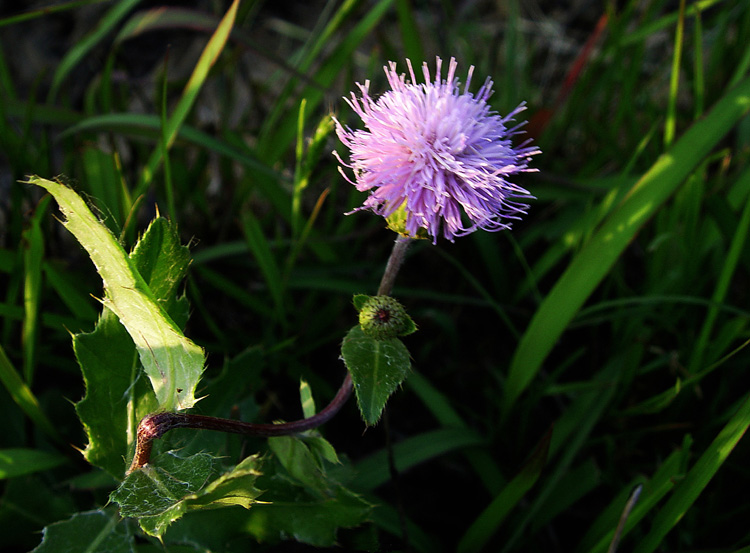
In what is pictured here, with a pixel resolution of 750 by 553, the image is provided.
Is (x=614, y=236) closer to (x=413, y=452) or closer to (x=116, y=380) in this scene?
(x=413, y=452)

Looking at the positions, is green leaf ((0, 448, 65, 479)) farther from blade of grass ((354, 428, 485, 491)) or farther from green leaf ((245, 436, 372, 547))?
blade of grass ((354, 428, 485, 491))

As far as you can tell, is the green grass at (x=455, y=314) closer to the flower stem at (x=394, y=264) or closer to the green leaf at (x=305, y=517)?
the green leaf at (x=305, y=517)

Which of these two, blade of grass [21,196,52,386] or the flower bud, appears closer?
the flower bud

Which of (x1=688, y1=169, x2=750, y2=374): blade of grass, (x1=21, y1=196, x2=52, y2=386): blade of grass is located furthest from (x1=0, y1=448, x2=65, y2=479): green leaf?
(x1=688, y1=169, x2=750, y2=374): blade of grass

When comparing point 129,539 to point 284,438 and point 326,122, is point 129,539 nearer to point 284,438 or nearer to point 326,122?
point 284,438

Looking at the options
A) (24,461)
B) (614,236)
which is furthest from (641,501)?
(24,461)

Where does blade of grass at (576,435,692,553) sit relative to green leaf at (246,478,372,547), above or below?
above

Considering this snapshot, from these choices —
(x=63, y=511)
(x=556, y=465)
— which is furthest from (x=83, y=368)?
(x=556, y=465)
